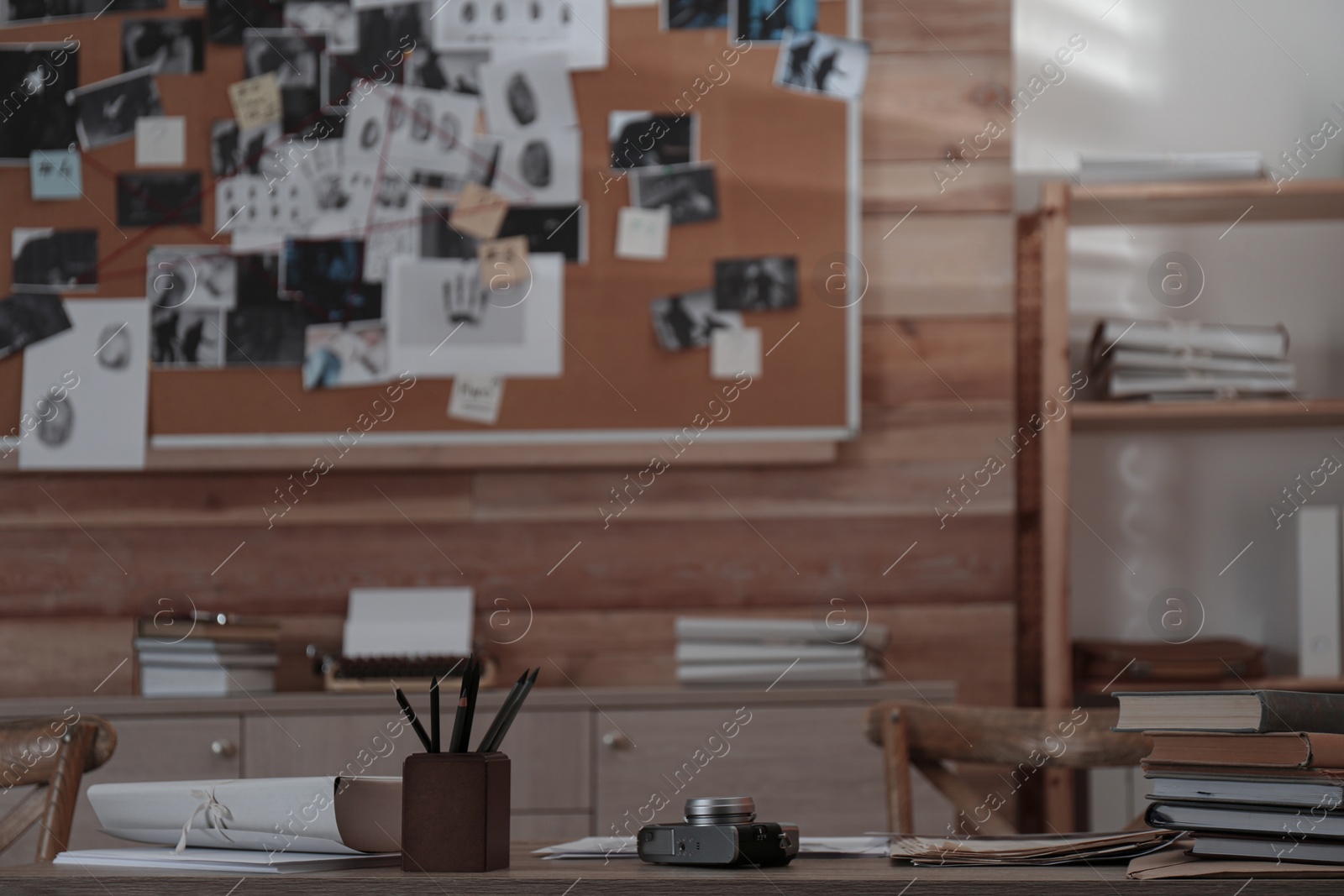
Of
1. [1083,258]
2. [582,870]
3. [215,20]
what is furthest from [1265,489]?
[215,20]

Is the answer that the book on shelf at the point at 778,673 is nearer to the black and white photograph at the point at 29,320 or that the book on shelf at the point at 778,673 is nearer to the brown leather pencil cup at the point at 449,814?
the brown leather pencil cup at the point at 449,814

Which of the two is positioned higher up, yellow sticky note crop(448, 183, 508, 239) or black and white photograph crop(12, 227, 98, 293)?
yellow sticky note crop(448, 183, 508, 239)

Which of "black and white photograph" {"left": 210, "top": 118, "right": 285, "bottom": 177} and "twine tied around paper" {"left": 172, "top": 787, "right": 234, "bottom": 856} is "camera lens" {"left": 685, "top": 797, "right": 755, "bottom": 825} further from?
"black and white photograph" {"left": 210, "top": 118, "right": 285, "bottom": 177}

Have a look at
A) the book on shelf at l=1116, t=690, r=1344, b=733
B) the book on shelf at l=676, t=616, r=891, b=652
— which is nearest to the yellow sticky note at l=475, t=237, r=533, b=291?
the book on shelf at l=676, t=616, r=891, b=652

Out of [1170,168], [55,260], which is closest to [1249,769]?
[1170,168]

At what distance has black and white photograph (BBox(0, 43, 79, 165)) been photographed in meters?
2.60

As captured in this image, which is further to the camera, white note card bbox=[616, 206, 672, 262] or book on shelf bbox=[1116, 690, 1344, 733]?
white note card bbox=[616, 206, 672, 262]

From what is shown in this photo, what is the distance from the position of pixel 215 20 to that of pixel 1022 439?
1921mm

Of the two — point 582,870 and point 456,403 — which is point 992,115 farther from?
point 582,870

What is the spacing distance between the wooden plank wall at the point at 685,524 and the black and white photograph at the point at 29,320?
305mm

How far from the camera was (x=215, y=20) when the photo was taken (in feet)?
8.48

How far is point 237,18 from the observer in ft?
8.46

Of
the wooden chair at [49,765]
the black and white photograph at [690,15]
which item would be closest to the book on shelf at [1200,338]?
the black and white photograph at [690,15]

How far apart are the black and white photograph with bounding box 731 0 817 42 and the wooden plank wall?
20 centimetres
